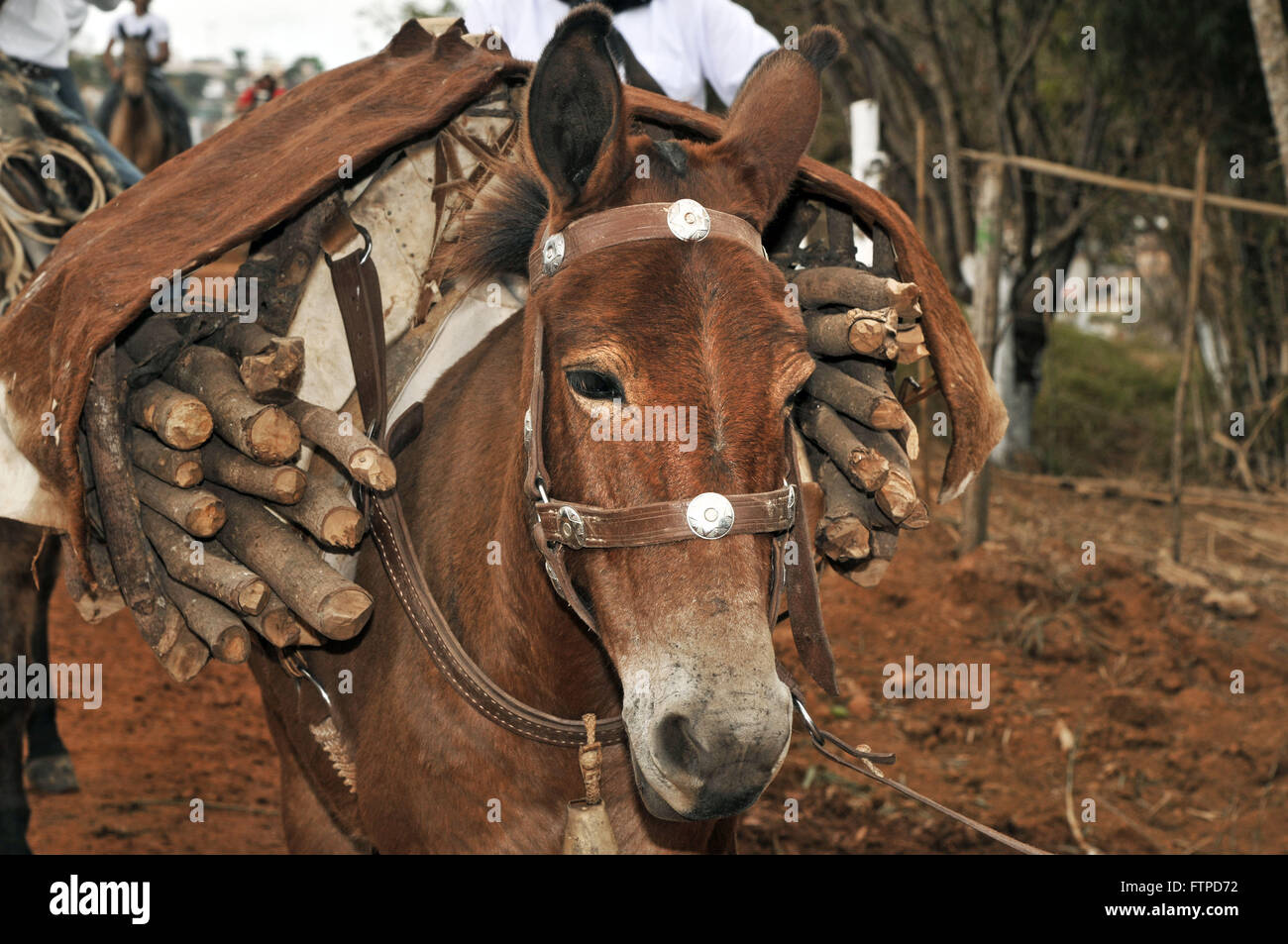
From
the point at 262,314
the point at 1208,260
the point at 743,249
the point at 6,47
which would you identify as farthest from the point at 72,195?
the point at 1208,260

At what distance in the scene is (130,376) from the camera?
2557mm

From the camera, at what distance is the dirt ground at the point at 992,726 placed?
16.1 ft

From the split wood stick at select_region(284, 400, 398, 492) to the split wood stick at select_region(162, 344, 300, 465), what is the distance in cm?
4

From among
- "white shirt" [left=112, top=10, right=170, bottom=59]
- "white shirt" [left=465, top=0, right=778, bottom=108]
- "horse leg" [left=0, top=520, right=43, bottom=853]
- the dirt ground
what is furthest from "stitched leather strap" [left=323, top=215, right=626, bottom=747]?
"white shirt" [left=112, top=10, right=170, bottom=59]

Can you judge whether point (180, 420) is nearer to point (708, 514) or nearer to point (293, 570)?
point (293, 570)

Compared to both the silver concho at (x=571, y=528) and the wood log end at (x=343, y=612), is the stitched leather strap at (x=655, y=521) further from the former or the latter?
the wood log end at (x=343, y=612)

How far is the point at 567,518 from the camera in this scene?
200 centimetres

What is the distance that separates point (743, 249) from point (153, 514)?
1.44 metres

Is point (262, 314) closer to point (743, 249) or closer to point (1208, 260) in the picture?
point (743, 249)

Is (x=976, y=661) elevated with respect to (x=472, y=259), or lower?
lower

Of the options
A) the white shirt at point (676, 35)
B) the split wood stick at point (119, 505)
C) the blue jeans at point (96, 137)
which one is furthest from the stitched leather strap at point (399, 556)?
the blue jeans at point (96, 137)

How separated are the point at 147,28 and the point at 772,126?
11.6 metres

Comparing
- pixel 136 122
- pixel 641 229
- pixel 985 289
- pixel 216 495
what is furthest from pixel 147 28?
pixel 641 229

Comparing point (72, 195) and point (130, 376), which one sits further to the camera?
point (72, 195)
